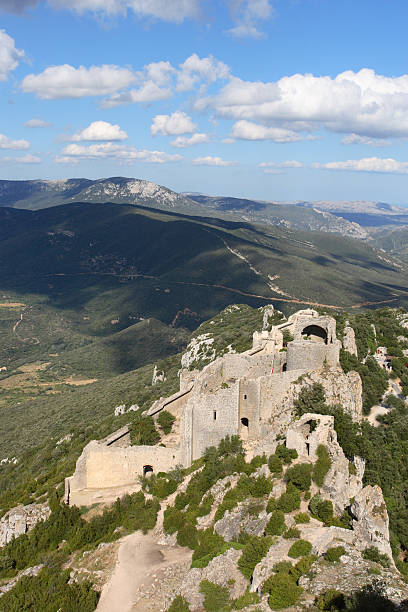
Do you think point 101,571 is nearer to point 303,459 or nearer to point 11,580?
point 11,580

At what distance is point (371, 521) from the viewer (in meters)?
19.9

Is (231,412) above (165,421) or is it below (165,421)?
above

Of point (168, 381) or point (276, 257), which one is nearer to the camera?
point (168, 381)

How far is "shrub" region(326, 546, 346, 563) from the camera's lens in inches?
687

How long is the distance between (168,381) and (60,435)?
1182 centimetres

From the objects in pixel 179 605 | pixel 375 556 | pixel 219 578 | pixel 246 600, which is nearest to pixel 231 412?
pixel 219 578

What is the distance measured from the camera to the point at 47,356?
13262 centimetres

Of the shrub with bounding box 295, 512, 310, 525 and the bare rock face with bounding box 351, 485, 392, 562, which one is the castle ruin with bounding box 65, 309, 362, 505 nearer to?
the shrub with bounding box 295, 512, 310, 525

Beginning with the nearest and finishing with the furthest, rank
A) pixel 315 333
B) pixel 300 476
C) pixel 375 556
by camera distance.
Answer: pixel 375 556 → pixel 300 476 → pixel 315 333

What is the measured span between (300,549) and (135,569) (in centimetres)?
821

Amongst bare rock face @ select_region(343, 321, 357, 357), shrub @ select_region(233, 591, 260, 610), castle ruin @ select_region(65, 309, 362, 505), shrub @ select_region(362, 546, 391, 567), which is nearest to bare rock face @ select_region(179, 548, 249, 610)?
shrub @ select_region(233, 591, 260, 610)

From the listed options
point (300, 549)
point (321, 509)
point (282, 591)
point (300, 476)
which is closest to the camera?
point (282, 591)

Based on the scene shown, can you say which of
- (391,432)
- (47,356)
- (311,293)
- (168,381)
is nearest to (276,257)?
(311,293)

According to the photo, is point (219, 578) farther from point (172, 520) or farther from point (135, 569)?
point (172, 520)
